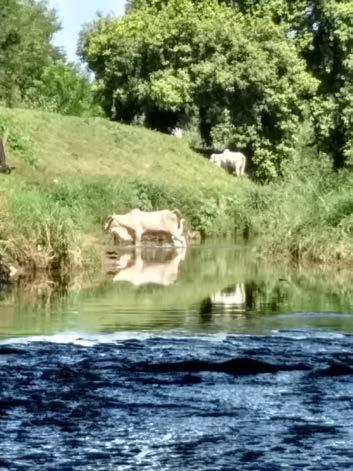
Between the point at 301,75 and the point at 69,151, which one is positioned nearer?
the point at 69,151

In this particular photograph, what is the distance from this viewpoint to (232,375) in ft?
38.2

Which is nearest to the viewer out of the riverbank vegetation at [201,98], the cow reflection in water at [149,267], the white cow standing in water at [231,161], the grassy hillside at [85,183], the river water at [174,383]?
the river water at [174,383]

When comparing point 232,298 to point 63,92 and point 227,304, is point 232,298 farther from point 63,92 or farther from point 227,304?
point 63,92

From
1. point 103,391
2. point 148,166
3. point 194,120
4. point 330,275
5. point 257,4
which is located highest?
point 257,4

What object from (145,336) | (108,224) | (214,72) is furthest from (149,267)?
(214,72)

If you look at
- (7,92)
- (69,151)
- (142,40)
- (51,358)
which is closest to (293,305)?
(51,358)

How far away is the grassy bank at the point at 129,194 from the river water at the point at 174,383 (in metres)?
3.96

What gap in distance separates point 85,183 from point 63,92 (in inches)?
1458

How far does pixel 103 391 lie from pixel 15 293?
1056cm

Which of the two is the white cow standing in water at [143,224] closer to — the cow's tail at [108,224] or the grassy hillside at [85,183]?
the cow's tail at [108,224]

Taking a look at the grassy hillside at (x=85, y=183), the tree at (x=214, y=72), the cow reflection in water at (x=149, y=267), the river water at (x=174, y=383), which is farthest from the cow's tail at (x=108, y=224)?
the tree at (x=214, y=72)


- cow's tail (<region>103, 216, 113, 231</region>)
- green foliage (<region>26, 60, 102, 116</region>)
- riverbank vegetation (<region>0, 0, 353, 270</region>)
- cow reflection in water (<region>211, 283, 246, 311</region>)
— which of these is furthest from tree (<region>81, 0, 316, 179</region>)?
cow reflection in water (<region>211, 283, 246, 311</region>)

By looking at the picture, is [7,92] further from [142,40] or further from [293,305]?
[293,305]

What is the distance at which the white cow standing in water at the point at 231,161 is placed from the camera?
59.3m
